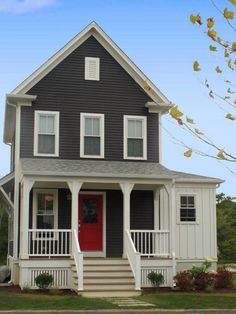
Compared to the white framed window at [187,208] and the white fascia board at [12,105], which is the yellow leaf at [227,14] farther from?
the white framed window at [187,208]

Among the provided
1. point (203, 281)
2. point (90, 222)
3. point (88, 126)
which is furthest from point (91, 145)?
point (203, 281)

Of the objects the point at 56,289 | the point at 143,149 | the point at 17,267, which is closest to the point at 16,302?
the point at 56,289

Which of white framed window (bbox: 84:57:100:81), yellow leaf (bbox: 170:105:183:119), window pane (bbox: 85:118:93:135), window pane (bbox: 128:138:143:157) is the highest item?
white framed window (bbox: 84:57:100:81)

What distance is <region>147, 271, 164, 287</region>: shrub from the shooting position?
63.3 feet

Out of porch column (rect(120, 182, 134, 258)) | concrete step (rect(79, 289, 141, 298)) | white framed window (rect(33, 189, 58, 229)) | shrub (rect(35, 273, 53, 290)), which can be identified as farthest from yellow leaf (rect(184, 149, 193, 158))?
white framed window (rect(33, 189, 58, 229))

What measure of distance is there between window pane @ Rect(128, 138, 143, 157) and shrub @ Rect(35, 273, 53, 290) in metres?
6.04

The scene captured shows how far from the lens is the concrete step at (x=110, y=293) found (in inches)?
696

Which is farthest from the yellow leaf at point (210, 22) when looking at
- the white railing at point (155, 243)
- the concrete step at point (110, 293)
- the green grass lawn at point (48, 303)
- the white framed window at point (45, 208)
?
the white framed window at point (45, 208)

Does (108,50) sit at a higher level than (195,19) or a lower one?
higher

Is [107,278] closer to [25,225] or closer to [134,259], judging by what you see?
[134,259]

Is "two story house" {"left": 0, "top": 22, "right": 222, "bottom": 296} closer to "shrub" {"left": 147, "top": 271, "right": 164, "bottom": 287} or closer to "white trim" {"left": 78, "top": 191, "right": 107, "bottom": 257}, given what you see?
"white trim" {"left": 78, "top": 191, "right": 107, "bottom": 257}

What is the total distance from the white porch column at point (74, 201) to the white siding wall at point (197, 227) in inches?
156

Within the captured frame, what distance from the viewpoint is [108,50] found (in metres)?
22.8

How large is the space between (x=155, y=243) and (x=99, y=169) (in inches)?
128
